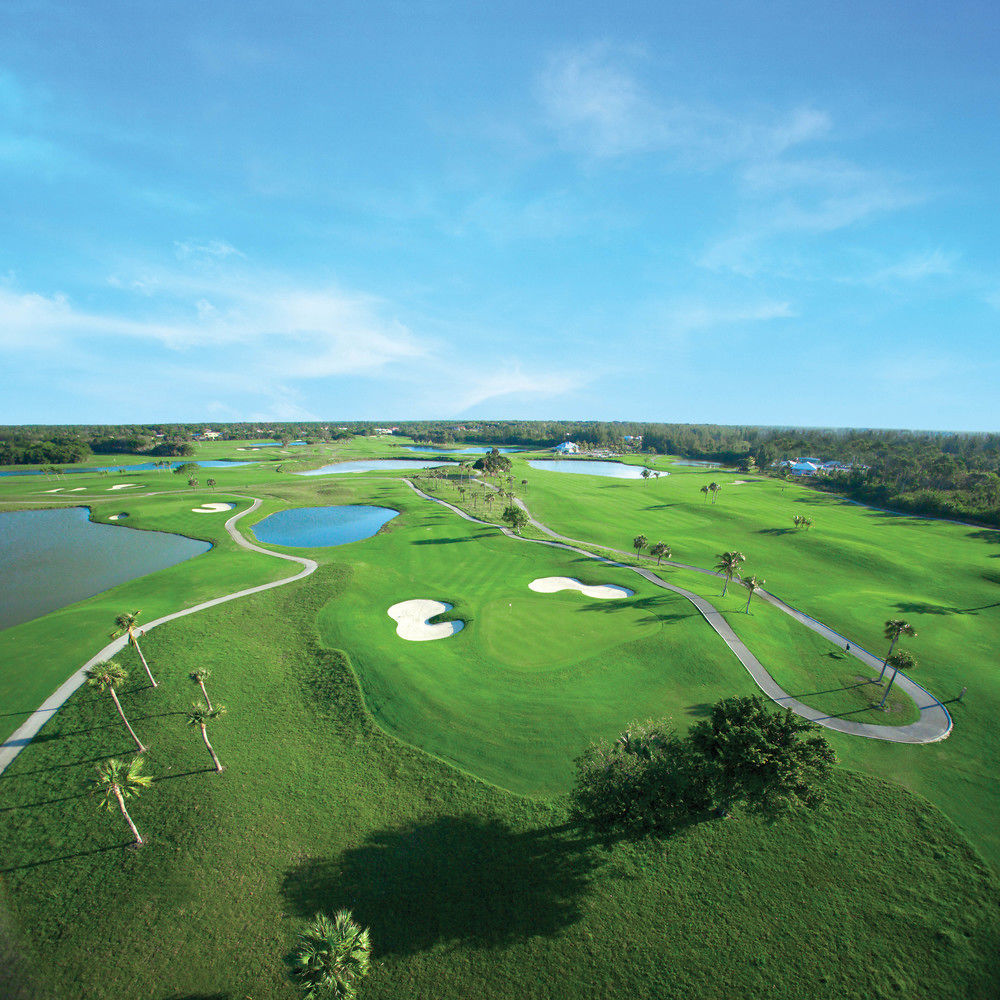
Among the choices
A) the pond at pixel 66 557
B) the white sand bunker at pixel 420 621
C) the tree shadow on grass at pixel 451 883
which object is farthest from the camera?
the pond at pixel 66 557

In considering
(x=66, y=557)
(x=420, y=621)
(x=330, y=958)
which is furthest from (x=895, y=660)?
(x=66, y=557)

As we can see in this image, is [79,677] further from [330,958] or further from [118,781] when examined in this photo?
[330,958]

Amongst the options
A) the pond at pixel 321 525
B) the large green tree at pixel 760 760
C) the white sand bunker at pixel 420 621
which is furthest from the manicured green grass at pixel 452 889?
the pond at pixel 321 525

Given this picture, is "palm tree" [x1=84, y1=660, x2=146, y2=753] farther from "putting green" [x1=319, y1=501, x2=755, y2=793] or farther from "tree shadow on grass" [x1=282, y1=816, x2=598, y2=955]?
"tree shadow on grass" [x1=282, y1=816, x2=598, y2=955]

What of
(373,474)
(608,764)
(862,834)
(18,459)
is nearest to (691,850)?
(608,764)

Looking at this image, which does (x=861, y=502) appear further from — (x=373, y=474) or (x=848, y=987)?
(x=373, y=474)

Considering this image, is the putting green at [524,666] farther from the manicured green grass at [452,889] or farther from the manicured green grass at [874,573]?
the manicured green grass at [874,573]

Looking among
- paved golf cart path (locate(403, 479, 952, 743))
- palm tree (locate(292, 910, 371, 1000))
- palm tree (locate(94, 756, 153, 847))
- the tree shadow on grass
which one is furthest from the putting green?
palm tree (locate(94, 756, 153, 847))
